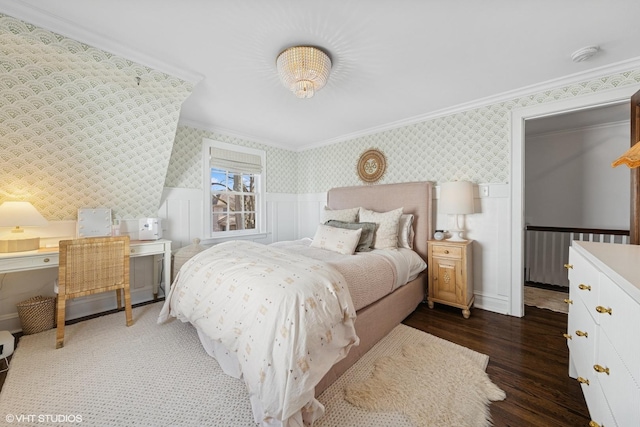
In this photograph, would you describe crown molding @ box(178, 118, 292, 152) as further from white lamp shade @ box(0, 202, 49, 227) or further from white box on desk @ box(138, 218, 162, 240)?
white lamp shade @ box(0, 202, 49, 227)

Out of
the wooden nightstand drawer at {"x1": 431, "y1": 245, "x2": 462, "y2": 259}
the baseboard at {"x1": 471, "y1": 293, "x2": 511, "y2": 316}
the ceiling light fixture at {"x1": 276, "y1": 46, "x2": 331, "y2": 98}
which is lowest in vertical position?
the baseboard at {"x1": 471, "y1": 293, "x2": 511, "y2": 316}

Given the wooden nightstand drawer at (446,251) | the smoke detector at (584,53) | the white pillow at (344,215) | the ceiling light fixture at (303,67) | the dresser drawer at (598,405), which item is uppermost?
the smoke detector at (584,53)

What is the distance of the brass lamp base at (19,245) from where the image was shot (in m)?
2.06

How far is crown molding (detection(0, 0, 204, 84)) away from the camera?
1512 millimetres

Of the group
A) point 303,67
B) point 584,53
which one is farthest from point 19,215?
point 584,53

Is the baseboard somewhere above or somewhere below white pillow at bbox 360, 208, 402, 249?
below

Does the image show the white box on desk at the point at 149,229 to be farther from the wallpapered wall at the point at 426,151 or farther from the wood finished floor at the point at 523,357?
the wood finished floor at the point at 523,357

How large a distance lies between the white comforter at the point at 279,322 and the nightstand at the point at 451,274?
5.21 feet

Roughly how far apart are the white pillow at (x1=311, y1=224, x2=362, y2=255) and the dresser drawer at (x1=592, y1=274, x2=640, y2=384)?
5.83 feet

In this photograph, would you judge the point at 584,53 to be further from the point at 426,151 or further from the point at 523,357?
the point at 523,357

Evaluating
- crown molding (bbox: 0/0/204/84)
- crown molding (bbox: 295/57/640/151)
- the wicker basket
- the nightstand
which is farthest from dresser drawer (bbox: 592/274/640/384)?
the wicker basket

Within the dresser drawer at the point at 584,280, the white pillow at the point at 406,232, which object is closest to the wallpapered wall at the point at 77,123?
the white pillow at the point at 406,232

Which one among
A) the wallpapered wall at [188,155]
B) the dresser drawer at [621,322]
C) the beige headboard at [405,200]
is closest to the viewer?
the dresser drawer at [621,322]

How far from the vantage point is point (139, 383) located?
1617 millimetres
